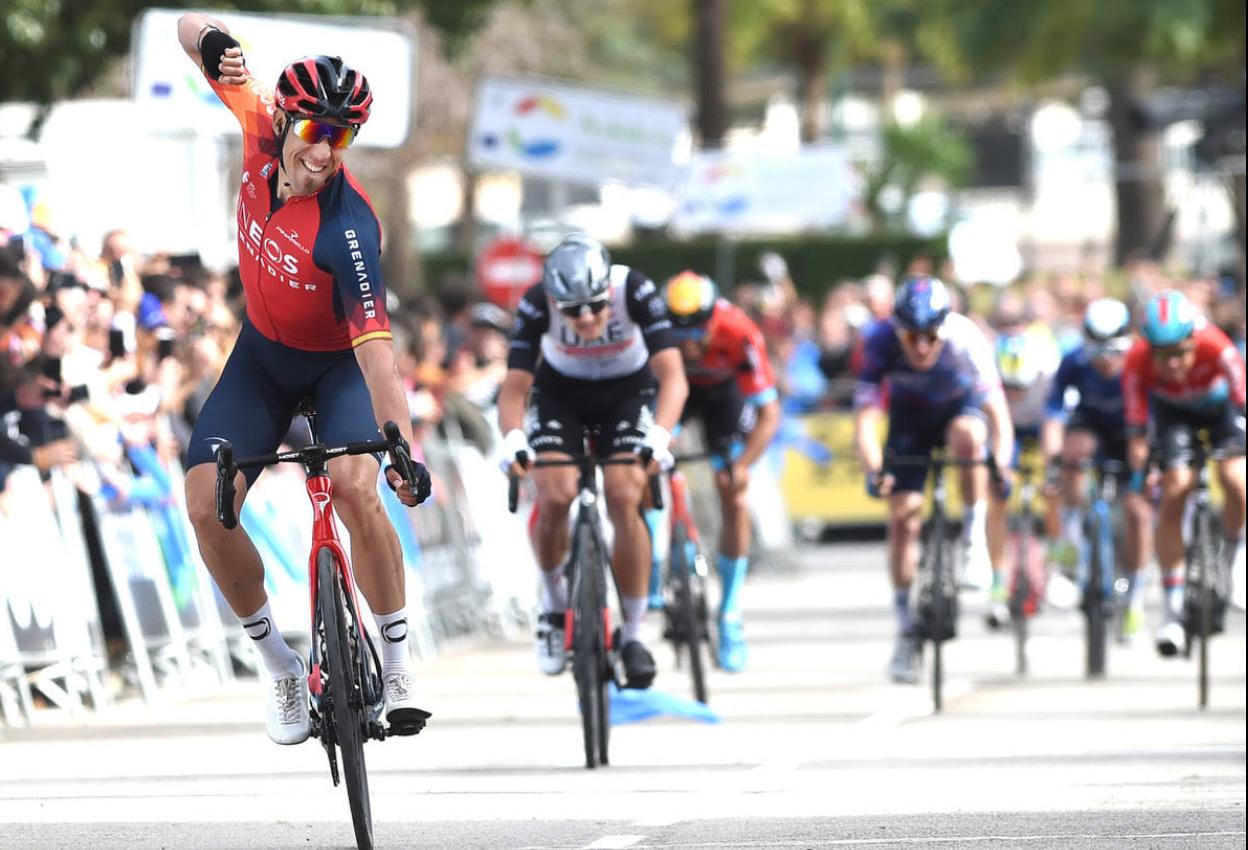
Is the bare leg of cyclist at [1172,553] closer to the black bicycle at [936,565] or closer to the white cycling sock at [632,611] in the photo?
the black bicycle at [936,565]

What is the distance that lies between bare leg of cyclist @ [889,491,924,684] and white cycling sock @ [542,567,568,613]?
312cm

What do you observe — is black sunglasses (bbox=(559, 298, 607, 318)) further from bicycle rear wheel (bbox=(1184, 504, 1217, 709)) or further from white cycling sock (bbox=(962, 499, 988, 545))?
bicycle rear wheel (bbox=(1184, 504, 1217, 709))

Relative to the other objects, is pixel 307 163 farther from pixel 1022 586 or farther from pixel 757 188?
pixel 757 188

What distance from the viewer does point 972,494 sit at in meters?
13.9

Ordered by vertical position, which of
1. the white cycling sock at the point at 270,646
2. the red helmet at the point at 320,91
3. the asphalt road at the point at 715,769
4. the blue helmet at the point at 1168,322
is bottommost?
the asphalt road at the point at 715,769

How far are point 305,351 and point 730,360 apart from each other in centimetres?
592

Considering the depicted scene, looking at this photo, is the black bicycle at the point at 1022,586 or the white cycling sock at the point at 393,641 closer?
the white cycling sock at the point at 393,641

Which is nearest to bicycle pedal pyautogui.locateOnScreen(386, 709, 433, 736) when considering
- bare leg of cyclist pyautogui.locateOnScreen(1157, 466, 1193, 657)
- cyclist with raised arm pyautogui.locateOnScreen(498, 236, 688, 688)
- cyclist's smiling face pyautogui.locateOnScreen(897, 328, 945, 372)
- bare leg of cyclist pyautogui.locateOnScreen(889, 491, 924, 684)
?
cyclist with raised arm pyautogui.locateOnScreen(498, 236, 688, 688)

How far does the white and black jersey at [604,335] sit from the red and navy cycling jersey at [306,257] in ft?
9.36

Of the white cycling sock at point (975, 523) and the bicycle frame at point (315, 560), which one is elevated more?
the bicycle frame at point (315, 560)

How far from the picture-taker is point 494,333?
18.9 metres

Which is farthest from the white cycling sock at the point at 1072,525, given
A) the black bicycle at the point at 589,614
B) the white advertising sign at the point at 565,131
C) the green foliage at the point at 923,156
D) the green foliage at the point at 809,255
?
the green foliage at the point at 923,156

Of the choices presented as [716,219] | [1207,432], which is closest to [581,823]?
[1207,432]

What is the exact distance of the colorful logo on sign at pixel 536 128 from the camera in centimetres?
2058
